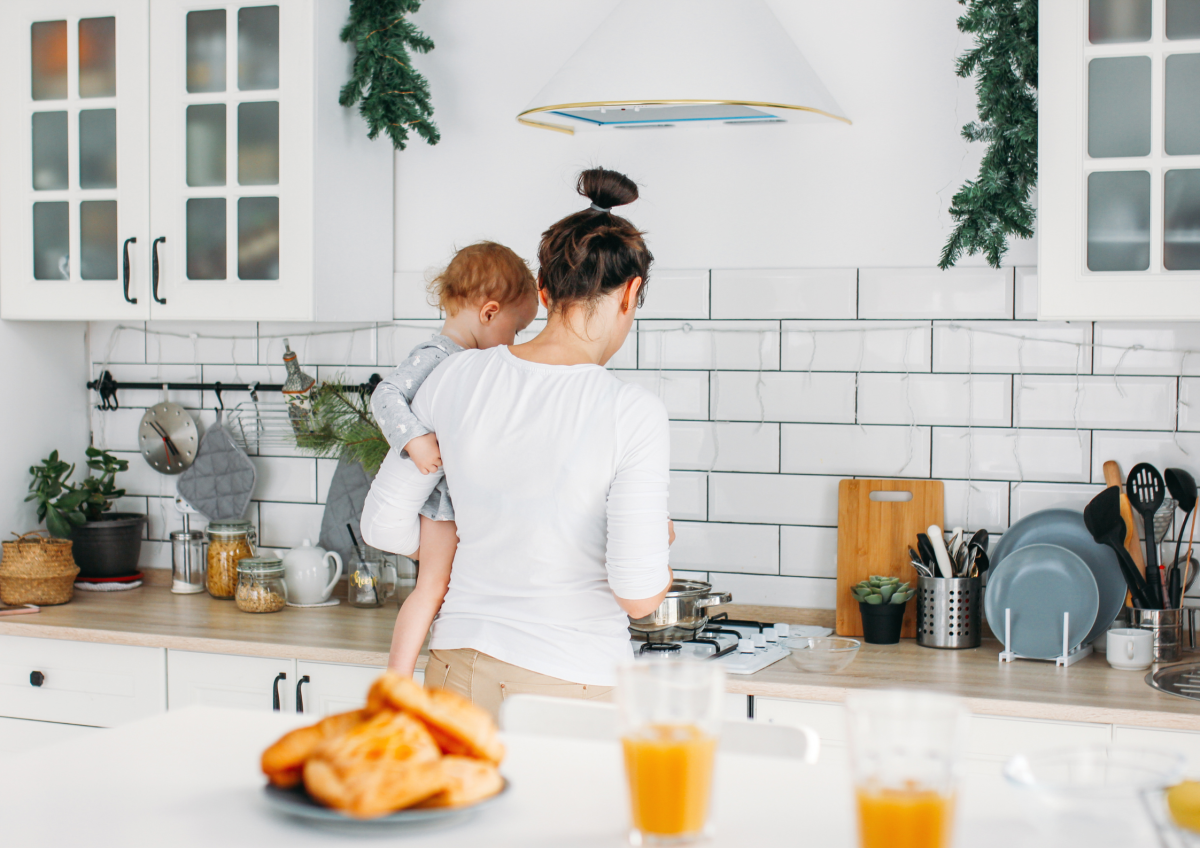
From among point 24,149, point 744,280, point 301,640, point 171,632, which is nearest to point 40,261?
point 24,149

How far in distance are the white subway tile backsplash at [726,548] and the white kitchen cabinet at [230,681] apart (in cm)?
91

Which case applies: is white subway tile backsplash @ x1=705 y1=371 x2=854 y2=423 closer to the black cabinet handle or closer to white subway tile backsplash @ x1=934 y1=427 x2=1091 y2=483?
white subway tile backsplash @ x1=934 y1=427 x2=1091 y2=483

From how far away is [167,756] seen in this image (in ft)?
3.15

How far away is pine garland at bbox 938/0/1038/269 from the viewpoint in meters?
2.19

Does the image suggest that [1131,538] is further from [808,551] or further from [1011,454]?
[808,551]

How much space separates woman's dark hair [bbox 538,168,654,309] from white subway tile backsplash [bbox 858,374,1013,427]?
3.34 feet

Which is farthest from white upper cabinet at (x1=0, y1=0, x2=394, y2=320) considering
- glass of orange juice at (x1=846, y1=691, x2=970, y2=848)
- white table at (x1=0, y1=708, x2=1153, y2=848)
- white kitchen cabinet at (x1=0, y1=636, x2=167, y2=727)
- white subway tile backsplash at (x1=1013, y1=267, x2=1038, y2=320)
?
glass of orange juice at (x1=846, y1=691, x2=970, y2=848)

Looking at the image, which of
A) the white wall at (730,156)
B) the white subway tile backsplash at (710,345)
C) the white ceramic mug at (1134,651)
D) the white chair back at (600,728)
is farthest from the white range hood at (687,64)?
the white ceramic mug at (1134,651)

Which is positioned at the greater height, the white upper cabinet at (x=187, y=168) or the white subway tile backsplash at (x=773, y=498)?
the white upper cabinet at (x=187, y=168)

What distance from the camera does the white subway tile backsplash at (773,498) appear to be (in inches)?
102

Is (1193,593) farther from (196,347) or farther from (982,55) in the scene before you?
(196,347)

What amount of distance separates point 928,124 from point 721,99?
0.97m

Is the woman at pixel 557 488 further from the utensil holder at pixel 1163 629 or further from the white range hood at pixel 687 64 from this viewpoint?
the utensil holder at pixel 1163 629

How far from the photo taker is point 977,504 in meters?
2.51
